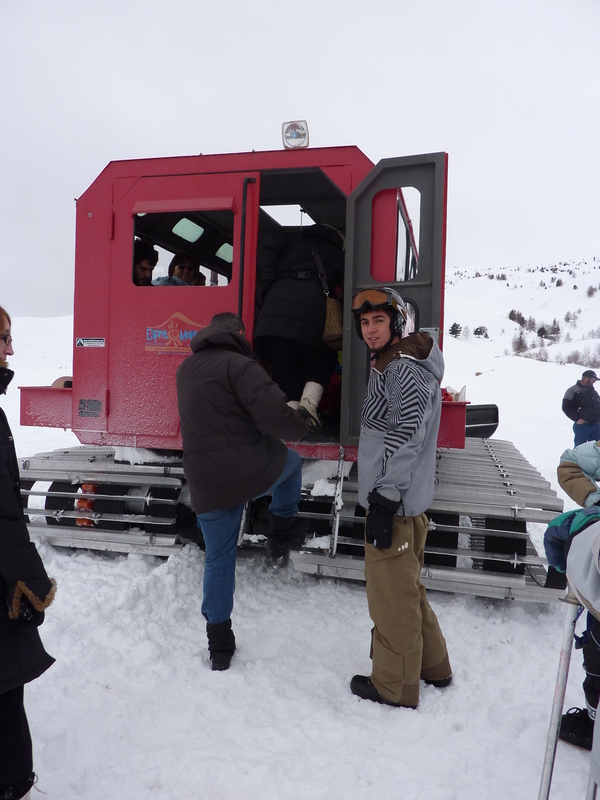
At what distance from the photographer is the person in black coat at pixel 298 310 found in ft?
12.6

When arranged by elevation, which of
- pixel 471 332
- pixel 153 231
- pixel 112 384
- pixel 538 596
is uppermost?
pixel 471 332

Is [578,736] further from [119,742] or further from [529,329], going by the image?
[529,329]

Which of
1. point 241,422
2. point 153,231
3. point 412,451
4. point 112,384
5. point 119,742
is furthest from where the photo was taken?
point 153,231

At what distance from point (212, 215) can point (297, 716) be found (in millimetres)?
3730

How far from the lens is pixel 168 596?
3.45 metres

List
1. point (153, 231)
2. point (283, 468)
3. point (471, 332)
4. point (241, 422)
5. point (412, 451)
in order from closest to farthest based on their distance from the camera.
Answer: point (412, 451), point (241, 422), point (283, 468), point (153, 231), point (471, 332)

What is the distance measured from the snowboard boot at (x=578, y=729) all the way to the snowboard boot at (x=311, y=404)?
7.10 ft

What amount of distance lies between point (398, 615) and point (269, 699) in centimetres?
78

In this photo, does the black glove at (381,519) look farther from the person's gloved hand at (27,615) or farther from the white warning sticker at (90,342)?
the white warning sticker at (90,342)

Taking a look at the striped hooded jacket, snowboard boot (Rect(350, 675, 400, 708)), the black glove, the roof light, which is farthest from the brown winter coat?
the roof light

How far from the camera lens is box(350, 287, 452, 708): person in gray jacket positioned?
2457 millimetres

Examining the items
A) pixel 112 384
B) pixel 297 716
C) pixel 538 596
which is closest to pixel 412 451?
pixel 297 716

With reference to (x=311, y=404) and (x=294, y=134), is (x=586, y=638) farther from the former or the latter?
(x=294, y=134)

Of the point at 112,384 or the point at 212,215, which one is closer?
the point at 112,384
